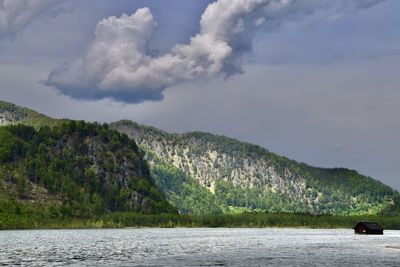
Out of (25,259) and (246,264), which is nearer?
(246,264)

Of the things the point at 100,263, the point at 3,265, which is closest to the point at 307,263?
the point at 100,263

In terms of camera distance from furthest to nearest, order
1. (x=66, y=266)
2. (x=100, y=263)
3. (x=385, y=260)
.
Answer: (x=385, y=260), (x=100, y=263), (x=66, y=266)

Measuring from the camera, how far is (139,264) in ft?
414

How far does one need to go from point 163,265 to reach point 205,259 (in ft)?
65.9

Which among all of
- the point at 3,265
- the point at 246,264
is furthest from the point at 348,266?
the point at 3,265

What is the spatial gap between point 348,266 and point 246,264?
19.5 m

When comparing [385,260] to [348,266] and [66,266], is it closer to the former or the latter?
[348,266]

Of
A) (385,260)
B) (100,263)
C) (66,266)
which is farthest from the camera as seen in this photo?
(385,260)

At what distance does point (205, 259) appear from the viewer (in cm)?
14088

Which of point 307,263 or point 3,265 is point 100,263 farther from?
point 307,263

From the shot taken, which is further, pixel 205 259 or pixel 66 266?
pixel 205 259

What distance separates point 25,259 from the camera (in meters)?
140

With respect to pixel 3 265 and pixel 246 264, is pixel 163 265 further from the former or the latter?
pixel 3 265

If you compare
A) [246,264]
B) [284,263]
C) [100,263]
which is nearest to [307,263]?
[284,263]
